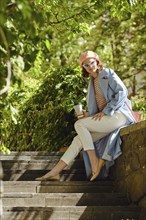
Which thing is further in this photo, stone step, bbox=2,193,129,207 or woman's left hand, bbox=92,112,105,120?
woman's left hand, bbox=92,112,105,120

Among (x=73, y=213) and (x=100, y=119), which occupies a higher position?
(x=100, y=119)

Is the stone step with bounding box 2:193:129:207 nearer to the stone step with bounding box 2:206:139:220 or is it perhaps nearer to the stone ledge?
the stone step with bounding box 2:206:139:220

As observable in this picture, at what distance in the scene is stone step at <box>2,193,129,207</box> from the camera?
242 inches

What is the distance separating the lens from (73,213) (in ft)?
19.3

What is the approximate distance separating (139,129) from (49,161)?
1.47m

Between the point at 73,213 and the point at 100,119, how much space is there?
131 cm

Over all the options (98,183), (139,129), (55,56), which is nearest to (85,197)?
(98,183)

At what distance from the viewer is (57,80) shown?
8.59m

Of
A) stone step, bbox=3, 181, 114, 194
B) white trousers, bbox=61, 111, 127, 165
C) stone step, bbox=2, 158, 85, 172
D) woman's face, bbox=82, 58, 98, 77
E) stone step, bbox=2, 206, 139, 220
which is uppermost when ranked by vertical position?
woman's face, bbox=82, 58, 98, 77

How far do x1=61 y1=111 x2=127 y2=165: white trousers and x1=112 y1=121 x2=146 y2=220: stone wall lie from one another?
0.48ft

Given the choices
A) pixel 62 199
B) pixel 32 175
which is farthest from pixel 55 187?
pixel 32 175

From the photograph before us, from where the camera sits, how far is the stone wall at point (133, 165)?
6.12m

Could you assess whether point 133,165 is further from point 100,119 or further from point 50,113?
point 50,113

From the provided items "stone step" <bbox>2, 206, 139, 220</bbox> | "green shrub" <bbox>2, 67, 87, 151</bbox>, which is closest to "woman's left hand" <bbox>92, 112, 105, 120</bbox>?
"stone step" <bbox>2, 206, 139, 220</bbox>
